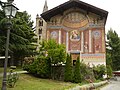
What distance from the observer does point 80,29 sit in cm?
2992

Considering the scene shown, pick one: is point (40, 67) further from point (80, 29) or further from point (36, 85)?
point (80, 29)

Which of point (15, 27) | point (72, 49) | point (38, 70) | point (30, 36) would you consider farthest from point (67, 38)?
point (15, 27)

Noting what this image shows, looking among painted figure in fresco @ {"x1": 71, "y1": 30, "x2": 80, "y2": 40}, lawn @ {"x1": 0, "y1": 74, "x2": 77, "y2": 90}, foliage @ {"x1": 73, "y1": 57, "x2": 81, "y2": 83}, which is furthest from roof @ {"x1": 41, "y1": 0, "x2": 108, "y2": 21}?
lawn @ {"x1": 0, "y1": 74, "x2": 77, "y2": 90}

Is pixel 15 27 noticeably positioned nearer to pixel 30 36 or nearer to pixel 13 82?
pixel 13 82

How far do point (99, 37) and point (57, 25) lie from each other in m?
6.52

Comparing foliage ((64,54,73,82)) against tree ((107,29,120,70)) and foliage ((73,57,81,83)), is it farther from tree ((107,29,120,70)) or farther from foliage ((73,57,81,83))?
tree ((107,29,120,70))

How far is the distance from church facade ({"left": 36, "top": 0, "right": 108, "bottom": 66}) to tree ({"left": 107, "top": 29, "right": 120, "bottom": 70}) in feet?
74.7

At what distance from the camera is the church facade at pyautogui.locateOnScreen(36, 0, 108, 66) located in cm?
2857

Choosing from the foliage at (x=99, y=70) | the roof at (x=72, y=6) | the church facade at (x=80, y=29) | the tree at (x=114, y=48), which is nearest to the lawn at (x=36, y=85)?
the foliage at (x=99, y=70)

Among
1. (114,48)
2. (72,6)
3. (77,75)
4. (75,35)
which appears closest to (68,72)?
(77,75)

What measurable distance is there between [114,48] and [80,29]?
2412 centimetres

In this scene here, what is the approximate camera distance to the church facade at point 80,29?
28.6 meters

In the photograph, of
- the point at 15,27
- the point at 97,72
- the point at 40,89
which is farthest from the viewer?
the point at 97,72

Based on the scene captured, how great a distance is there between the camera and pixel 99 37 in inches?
1144
